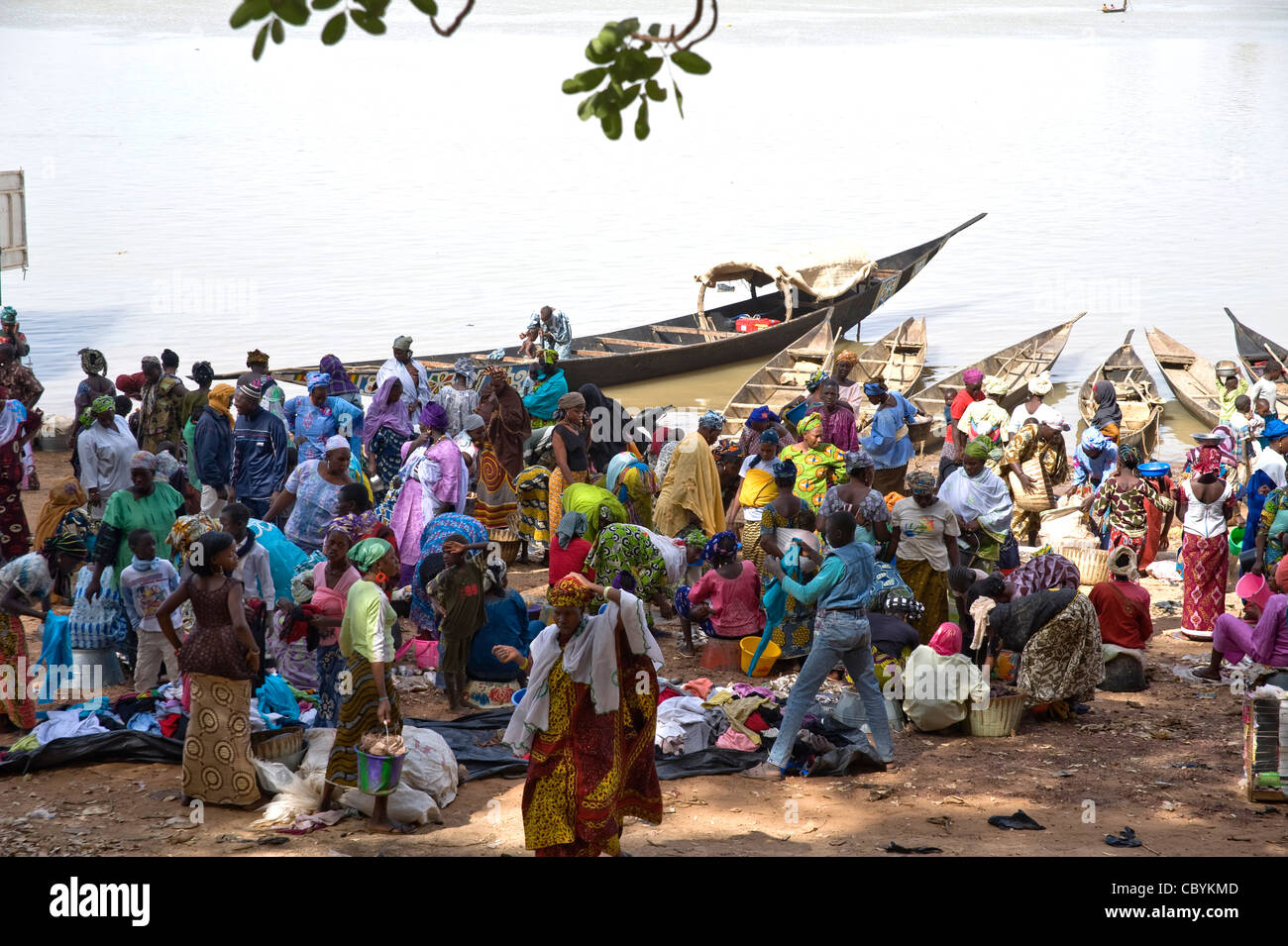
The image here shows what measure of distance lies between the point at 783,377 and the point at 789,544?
781 cm

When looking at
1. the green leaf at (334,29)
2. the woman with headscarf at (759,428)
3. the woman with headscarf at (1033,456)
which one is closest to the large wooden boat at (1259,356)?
the woman with headscarf at (1033,456)

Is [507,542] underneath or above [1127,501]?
underneath

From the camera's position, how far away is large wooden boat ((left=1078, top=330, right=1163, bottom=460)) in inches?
580

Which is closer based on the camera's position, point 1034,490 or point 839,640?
point 839,640

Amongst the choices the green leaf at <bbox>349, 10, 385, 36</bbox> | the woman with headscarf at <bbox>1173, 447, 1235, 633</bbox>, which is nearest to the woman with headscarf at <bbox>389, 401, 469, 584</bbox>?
the woman with headscarf at <bbox>1173, 447, 1235, 633</bbox>

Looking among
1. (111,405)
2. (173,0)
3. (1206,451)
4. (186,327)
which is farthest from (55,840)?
(173,0)

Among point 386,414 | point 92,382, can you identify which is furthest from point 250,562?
point 92,382

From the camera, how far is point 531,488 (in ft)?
35.5

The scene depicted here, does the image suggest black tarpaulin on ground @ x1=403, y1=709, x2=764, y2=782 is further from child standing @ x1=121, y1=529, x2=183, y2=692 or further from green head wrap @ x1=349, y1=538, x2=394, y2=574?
child standing @ x1=121, y1=529, x2=183, y2=692

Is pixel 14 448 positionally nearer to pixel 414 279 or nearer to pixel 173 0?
pixel 414 279

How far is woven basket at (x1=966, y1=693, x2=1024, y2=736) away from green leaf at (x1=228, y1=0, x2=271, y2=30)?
5516mm

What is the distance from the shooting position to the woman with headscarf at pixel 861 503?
8.80m

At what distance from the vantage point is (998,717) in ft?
26.3

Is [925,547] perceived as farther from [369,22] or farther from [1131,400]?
[1131,400]
